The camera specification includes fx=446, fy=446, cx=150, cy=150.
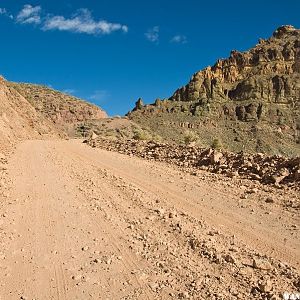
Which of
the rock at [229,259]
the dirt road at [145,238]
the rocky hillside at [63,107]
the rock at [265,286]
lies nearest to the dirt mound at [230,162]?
the dirt road at [145,238]

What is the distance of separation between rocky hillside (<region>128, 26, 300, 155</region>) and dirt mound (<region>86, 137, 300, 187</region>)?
235ft

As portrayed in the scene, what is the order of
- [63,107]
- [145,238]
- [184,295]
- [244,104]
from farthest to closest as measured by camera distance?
[244,104] < [63,107] < [145,238] < [184,295]

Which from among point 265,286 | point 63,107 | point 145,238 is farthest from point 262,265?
point 63,107

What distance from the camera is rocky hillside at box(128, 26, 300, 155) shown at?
332ft

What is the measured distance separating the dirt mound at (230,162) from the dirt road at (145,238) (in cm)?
65

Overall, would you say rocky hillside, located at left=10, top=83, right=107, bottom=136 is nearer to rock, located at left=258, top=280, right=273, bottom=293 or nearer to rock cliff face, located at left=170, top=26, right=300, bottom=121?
rock cliff face, located at left=170, top=26, right=300, bottom=121

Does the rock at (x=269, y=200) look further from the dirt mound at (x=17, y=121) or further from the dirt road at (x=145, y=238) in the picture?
the dirt mound at (x=17, y=121)

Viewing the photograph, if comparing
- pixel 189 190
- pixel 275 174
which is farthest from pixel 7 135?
pixel 275 174

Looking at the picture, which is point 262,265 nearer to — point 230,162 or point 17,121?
point 230,162

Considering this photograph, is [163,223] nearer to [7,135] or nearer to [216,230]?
[216,230]

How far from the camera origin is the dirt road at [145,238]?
19.4 feet

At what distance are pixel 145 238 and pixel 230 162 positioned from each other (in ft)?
19.4

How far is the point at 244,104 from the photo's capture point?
11944 centimetres

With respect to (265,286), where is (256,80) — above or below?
above
